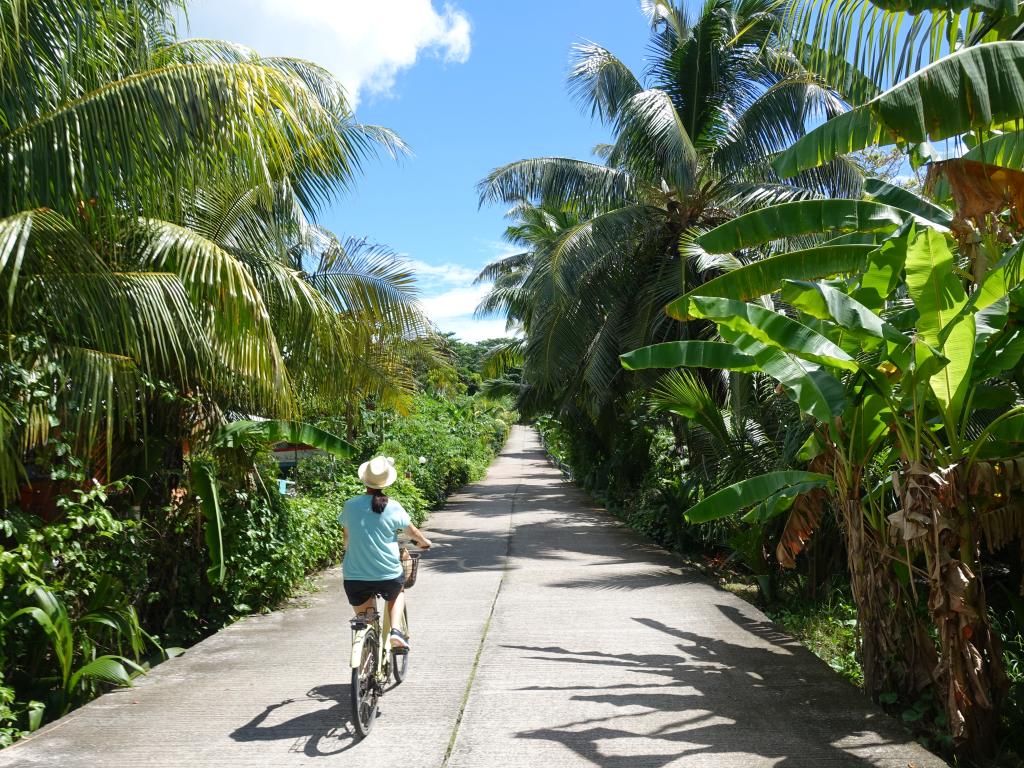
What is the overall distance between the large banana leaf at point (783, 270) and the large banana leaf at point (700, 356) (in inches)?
12.6

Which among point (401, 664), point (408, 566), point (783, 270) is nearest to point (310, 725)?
point (401, 664)

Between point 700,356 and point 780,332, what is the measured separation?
100 centimetres

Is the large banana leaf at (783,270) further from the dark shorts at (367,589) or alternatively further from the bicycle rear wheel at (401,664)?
the bicycle rear wheel at (401,664)

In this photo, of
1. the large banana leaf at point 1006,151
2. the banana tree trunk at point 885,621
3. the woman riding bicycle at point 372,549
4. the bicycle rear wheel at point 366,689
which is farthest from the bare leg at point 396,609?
the large banana leaf at point 1006,151

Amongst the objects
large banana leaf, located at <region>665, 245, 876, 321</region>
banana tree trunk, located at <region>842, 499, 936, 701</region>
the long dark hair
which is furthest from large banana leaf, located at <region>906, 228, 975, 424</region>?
the long dark hair

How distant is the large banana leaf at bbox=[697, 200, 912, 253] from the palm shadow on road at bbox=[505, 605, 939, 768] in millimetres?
3163

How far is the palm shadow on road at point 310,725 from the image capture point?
496cm

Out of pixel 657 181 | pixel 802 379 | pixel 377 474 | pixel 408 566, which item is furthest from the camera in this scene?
pixel 657 181

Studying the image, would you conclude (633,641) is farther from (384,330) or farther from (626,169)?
(626,169)

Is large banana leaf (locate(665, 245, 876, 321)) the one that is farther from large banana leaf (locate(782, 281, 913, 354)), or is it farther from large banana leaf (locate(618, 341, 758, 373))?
large banana leaf (locate(782, 281, 913, 354))

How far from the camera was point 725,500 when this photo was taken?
248 inches

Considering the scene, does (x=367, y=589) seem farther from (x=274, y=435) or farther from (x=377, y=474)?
(x=274, y=435)

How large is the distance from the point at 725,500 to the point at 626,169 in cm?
1009

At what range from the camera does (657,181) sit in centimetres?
1479
